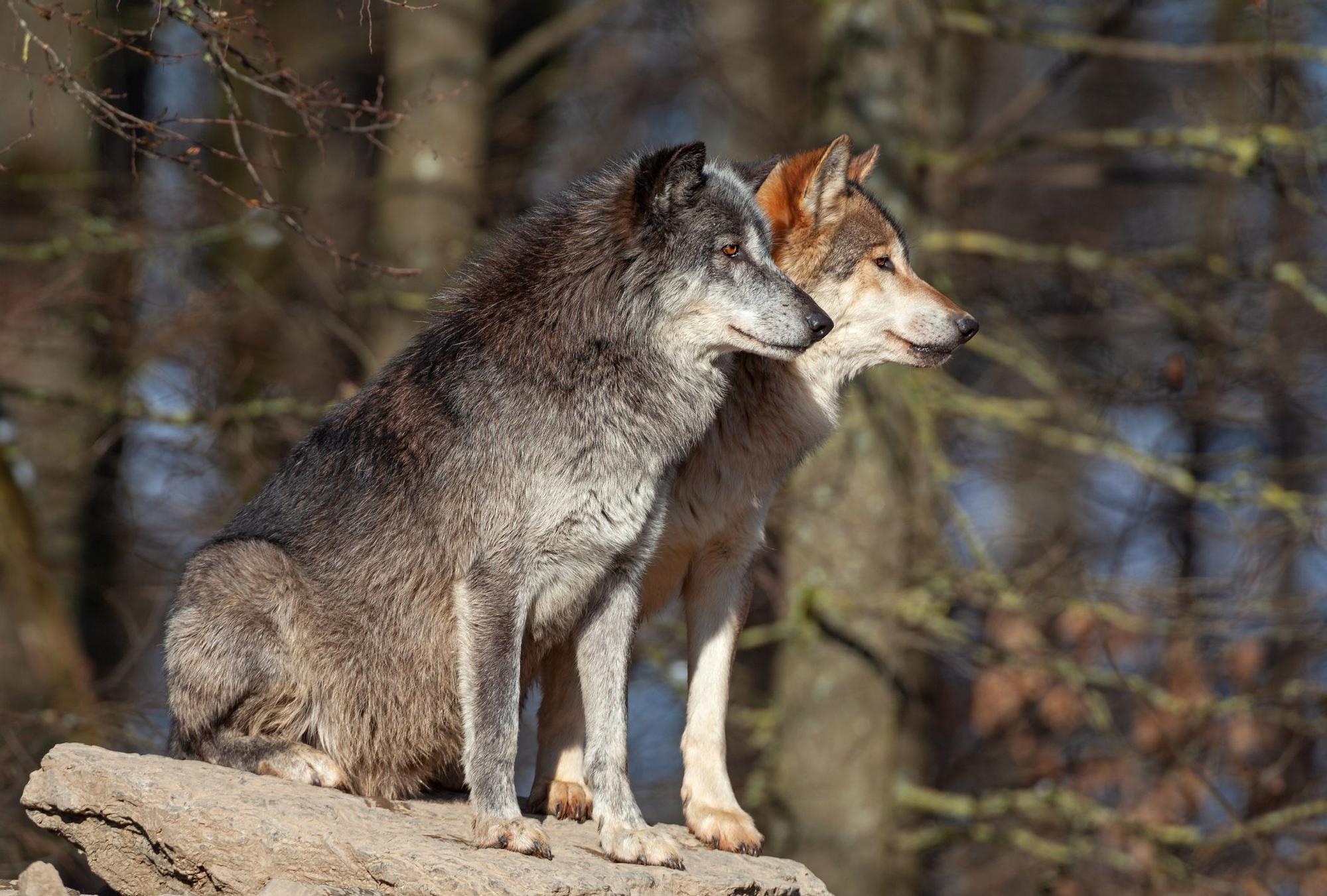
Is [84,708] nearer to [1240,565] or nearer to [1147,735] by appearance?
[1240,565]

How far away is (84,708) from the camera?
28.1 ft

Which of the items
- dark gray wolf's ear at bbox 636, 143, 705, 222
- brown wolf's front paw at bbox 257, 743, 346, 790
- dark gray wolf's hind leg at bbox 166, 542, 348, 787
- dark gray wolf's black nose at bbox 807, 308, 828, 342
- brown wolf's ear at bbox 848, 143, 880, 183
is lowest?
brown wolf's front paw at bbox 257, 743, 346, 790

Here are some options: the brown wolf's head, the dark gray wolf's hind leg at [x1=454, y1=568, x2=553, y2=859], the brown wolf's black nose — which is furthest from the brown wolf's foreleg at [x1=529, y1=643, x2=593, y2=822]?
the brown wolf's head

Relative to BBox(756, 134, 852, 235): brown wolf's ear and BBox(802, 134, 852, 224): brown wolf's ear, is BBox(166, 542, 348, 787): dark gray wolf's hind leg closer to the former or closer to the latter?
BBox(756, 134, 852, 235): brown wolf's ear

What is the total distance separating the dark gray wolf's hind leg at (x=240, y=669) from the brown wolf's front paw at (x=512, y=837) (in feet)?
2.70

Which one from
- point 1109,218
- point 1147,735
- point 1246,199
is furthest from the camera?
point 1109,218

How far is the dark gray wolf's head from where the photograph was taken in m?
5.25

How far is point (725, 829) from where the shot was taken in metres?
5.66

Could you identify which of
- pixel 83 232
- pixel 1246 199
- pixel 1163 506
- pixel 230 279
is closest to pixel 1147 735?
pixel 1163 506

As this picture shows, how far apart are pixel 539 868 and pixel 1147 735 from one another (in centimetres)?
958

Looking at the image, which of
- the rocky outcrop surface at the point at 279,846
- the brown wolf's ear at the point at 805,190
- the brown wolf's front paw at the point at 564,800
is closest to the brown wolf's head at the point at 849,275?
the brown wolf's ear at the point at 805,190

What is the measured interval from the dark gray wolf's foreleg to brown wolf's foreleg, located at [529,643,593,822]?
1.51ft

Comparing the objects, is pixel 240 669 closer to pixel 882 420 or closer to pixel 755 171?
pixel 755 171

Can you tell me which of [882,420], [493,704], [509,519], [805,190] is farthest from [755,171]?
[882,420]
